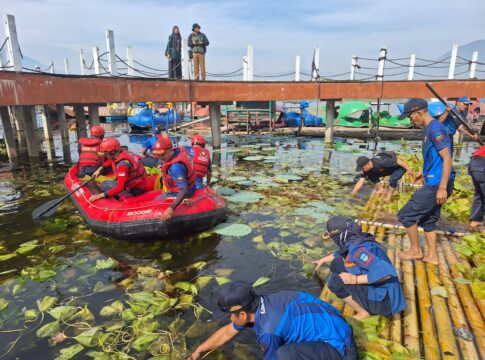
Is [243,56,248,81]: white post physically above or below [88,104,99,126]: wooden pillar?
above

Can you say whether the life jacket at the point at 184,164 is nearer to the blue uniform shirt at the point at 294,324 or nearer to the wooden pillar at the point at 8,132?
the blue uniform shirt at the point at 294,324

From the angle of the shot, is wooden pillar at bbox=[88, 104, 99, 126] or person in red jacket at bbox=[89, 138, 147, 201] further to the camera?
wooden pillar at bbox=[88, 104, 99, 126]

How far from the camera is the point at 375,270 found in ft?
10.8

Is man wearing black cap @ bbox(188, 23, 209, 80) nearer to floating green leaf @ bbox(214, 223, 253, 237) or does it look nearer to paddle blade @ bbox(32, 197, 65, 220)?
paddle blade @ bbox(32, 197, 65, 220)

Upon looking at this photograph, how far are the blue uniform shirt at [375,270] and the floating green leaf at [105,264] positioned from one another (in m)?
4.10

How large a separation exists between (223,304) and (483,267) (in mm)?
3726

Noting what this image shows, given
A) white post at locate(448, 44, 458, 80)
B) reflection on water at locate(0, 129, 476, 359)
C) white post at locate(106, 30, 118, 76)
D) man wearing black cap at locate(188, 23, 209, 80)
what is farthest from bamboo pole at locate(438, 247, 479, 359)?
white post at locate(448, 44, 458, 80)

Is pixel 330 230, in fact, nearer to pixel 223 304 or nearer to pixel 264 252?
pixel 223 304

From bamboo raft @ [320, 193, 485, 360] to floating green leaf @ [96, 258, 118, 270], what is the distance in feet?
12.0

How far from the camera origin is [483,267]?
432cm

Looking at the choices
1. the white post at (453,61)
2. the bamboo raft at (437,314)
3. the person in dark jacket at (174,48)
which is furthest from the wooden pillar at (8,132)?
the white post at (453,61)

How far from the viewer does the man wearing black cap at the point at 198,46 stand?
562 inches

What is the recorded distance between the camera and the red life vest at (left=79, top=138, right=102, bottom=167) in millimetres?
8398

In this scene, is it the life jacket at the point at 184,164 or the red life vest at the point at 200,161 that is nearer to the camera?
the life jacket at the point at 184,164
